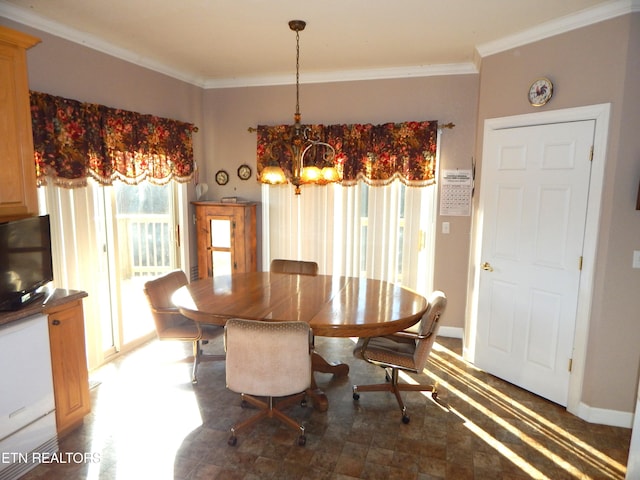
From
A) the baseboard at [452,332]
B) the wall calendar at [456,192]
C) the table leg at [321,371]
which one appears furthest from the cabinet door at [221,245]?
the baseboard at [452,332]

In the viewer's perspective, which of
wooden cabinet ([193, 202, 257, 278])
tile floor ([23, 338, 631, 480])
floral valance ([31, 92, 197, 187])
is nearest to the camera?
tile floor ([23, 338, 631, 480])

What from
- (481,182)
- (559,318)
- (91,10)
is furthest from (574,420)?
A: (91,10)

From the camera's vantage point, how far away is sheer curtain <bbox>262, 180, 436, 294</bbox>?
13.9ft

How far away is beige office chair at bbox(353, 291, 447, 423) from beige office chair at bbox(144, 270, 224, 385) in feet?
3.86

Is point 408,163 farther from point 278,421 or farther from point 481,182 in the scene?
point 278,421

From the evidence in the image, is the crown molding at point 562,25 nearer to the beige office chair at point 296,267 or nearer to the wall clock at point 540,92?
the wall clock at point 540,92

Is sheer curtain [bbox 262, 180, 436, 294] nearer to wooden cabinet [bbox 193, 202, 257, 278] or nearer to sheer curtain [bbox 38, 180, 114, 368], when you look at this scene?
wooden cabinet [bbox 193, 202, 257, 278]

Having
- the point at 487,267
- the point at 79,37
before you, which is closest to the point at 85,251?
the point at 79,37

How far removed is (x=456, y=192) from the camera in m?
4.06

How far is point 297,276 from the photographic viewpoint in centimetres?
355

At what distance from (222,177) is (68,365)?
8.94 ft

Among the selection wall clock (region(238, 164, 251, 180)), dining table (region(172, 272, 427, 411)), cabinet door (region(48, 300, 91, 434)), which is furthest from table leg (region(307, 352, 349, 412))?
wall clock (region(238, 164, 251, 180))

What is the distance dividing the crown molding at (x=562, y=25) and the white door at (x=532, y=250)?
639 millimetres

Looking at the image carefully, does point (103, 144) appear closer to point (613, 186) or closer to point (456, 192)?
point (456, 192)
